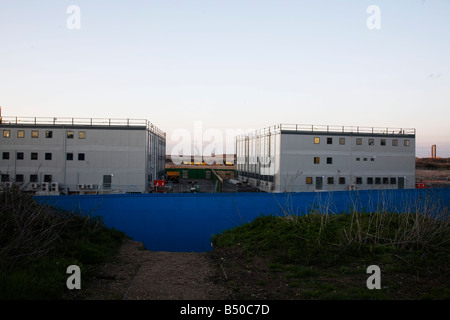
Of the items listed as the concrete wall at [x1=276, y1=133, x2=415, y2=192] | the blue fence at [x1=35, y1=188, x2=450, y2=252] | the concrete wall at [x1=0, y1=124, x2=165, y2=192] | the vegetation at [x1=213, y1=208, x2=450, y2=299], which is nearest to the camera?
the vegetation at [x1=213, y1=208, x2=450, y2=299]

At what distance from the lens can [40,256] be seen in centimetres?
870

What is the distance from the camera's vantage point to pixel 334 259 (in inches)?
382

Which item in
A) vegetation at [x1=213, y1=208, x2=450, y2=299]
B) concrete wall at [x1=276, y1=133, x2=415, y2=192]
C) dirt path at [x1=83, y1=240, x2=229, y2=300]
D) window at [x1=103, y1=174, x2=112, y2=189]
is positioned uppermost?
concrete wall at [x1=276, y1=133, x2=415, y2=192]

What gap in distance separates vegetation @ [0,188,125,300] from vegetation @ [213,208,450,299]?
380 centimetres

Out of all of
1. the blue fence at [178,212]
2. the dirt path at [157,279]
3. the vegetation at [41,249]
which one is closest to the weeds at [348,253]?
the dirt path at [157,279]

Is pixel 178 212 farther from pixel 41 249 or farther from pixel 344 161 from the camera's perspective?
pixel 344 161

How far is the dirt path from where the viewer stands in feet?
24.8

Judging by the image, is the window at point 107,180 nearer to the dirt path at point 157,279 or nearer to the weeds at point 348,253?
the weeds at point 348,253

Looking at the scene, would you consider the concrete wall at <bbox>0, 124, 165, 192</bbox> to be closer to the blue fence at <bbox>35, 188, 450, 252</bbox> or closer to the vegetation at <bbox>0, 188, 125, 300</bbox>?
the blue fence at <bbox>35, 188, 450, 252</bbox>

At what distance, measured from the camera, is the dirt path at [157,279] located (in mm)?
7562

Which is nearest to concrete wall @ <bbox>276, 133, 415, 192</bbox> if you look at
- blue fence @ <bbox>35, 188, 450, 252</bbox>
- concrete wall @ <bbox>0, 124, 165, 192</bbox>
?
concrete wall @ <bbox>0, 124, 165, 192</bbox>

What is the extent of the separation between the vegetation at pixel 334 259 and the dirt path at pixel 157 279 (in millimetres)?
532

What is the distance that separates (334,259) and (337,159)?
29.8m

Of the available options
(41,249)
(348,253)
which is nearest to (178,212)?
(41,249)
